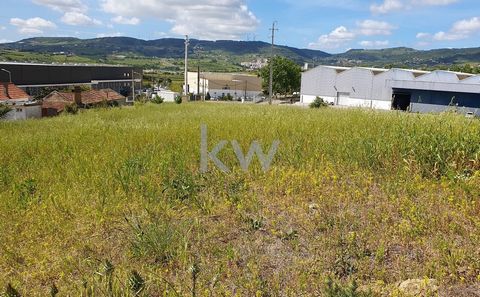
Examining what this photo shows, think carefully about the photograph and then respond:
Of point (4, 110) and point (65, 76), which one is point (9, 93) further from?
point (65, 76)

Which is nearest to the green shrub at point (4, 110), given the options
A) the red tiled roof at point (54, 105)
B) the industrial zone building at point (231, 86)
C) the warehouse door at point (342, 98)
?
the red tiled roof at point (54, 105)

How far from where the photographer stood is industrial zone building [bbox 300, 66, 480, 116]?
41094mm

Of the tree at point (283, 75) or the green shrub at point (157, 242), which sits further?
the tree at point (283, 75)

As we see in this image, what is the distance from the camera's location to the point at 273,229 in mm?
3625

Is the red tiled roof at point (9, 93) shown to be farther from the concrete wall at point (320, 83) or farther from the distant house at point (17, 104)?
the concrete wall at point (320, 83)

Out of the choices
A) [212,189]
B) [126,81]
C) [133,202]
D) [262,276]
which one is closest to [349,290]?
[262,276]

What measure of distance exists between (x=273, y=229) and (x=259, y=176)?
150 centimetres

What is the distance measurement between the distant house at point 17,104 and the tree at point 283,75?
4976 centimetres

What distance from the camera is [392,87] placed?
48.5 metres

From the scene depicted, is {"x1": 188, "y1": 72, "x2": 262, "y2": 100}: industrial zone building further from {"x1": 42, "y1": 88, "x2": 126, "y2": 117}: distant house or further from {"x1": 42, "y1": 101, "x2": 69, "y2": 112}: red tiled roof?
{"x1": 42, "y1": 101, "x2": 69, "y2": 112}: red tiled roof

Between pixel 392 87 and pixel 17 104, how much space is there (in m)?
46.6

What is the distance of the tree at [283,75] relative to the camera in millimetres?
77875

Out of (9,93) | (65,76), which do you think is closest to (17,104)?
(9,93)

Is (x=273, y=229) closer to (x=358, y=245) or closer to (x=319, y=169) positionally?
(x=358, y=245)
